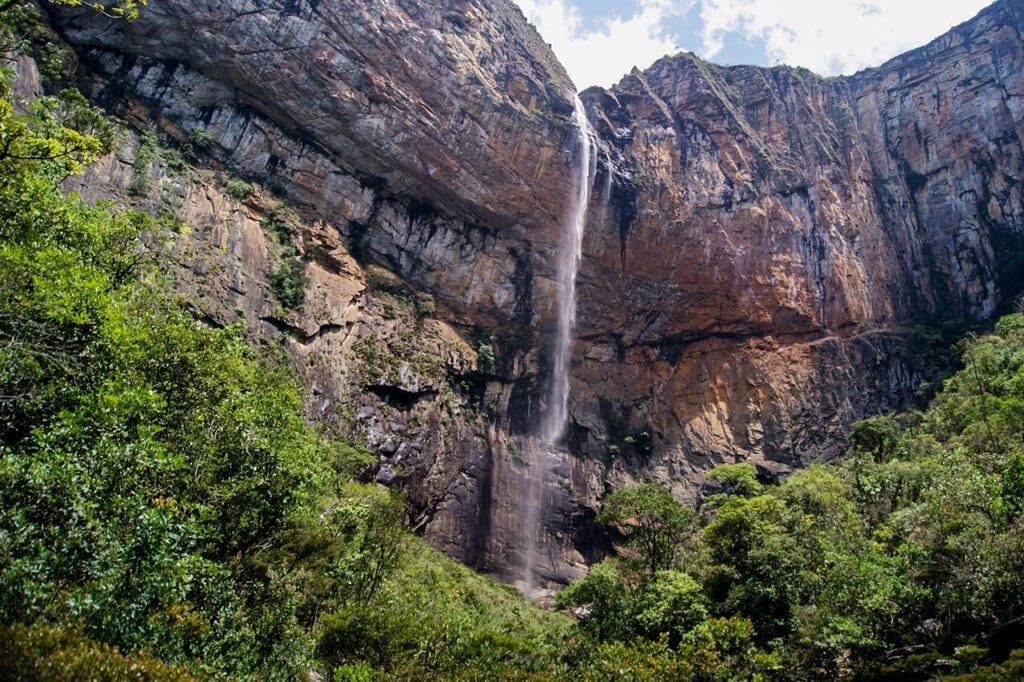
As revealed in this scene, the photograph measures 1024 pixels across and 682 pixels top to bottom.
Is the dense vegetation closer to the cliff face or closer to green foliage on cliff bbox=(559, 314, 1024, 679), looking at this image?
green foliage on cliff bbox=(559, 314, 1024, 679)

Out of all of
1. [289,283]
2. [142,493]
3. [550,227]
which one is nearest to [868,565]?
[142,493]

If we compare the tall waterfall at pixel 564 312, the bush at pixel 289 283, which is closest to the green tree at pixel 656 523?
the tall waterfall at pixel 564 312

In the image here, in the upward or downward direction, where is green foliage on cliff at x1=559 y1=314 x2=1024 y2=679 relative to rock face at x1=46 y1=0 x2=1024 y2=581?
downward

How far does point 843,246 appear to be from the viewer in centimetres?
4288

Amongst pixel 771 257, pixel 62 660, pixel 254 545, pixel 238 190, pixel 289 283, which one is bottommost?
pixel 254 545

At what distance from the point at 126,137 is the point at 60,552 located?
92.0ft

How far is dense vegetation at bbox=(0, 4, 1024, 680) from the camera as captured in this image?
711 cm

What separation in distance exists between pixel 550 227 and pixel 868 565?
2917cm

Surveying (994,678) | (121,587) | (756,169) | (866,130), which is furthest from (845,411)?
(121,587)

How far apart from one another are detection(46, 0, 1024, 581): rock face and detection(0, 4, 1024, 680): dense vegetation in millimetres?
12627

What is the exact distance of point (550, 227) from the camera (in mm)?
39625

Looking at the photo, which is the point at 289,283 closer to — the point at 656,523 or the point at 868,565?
the point at 656,523

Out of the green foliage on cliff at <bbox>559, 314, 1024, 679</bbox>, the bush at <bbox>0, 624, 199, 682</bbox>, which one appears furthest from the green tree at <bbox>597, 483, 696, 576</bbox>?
the bush at <bbox>0, 624, 199, 682</bbox>

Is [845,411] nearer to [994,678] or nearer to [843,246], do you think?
[843,246]
